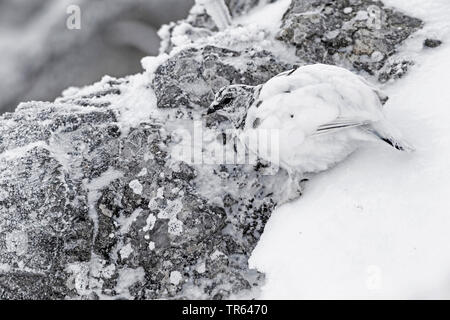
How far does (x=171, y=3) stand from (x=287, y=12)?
29.8 feet

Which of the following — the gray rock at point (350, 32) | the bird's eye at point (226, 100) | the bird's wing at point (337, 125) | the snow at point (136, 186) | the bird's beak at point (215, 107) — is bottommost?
the snow at point (136, 186)

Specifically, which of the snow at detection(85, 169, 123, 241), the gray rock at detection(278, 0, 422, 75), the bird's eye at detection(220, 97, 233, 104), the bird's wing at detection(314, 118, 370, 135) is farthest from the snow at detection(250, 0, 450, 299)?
the snow at detection(85, 169, 123, 241)

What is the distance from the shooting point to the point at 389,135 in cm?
440

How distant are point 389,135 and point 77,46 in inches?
539

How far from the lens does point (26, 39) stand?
16.1m

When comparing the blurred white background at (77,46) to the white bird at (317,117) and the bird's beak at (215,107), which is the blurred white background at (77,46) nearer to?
the bird's beak at (215,107)

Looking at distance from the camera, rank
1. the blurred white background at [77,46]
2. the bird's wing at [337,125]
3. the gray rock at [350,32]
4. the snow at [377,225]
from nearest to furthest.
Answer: the snow at [377,225] < the bird's wing at [337,125] < the gray rock at [350,32] < the blurred white background at [77,46]

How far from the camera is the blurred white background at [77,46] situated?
1522 centimetres

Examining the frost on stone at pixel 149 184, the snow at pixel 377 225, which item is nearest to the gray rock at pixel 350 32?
the frost on stone at pixel 149 184

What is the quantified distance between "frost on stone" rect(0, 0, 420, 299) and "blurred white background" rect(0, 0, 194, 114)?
934 centimetres

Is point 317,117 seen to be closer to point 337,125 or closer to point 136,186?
point 337,125

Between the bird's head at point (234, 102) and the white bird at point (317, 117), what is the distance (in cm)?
18

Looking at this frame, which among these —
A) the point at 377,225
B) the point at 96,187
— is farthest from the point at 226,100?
the point at 377,225
